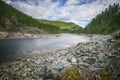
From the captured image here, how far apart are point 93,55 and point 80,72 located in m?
4.14

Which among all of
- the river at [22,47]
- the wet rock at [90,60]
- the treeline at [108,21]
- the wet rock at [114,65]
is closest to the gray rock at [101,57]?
the wet rock at [90,60]

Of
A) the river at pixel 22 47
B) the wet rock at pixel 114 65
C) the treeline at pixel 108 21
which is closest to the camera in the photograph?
the wet rock at pixel 114 65

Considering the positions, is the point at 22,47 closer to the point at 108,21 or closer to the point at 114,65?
the point at 114,65

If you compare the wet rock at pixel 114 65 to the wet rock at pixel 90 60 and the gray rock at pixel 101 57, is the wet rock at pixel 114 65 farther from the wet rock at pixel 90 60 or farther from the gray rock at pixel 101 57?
the wet rock at pixel 90 60

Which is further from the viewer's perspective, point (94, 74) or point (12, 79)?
point (12, 79)

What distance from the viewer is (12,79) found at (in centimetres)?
1630

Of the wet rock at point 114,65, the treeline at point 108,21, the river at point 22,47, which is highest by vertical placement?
the treeline at point 108,21

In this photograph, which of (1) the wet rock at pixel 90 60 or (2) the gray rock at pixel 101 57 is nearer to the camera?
(1) the wet rock at pixel 90 60

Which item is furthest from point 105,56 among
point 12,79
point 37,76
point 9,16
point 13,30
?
point 9,16

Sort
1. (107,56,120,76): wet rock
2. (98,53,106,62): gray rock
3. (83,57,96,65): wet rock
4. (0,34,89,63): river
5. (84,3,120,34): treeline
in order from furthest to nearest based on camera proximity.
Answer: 1. (84,3,120,34): treeline
2. (0,34,89,63): river
3. (98,53,106,62): gray rock
4. (83,57,96,65): wet rock
5. (107,56,120,76): wet rock

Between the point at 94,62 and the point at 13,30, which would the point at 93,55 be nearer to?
the point at 94,62

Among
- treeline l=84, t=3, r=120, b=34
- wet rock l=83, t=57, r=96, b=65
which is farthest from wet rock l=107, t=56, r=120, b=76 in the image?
treeline l=84, t=3, r=120, b=34

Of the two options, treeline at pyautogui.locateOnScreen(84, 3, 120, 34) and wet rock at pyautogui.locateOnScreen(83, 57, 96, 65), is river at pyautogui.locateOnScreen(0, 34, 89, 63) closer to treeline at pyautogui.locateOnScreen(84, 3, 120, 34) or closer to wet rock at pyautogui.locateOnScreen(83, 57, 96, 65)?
wet rock at pyautogui.locateOnScreen(83, 57, 96, 65)

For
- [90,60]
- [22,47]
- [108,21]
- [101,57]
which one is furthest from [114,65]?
[108,21]
